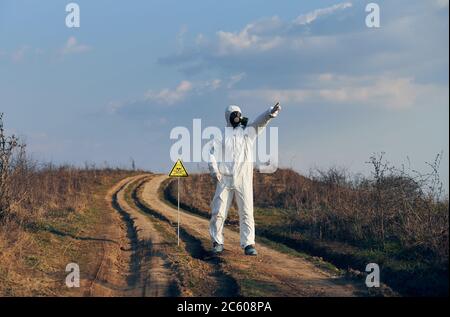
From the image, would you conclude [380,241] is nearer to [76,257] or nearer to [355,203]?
[355,203]

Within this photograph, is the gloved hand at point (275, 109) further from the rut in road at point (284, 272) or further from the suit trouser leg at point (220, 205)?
the rut in road at point (284, 272)

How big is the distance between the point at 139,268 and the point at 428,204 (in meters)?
6.56

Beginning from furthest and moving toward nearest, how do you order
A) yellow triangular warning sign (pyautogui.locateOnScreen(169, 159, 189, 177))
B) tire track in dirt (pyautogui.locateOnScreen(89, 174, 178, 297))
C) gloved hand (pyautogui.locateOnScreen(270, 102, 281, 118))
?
1. yellow triangular warning sign (pyautogui.locateOnScreen(169, 159, 189, 177))
2. gloved hand (pyautogui.locateOnScreen(270, 102, 281, 118))
3. tire track in dirt (pyautogui.locateOnScreen(89, 174, 178, 297))

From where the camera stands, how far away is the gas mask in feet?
46.1

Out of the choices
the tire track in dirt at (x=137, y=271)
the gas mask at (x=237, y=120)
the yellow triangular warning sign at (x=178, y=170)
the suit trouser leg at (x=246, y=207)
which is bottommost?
the tire track in dirt at (x=137, y=271)

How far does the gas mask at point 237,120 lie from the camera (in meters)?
14.1

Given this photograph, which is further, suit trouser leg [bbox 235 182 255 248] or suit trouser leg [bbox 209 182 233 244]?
suit trouser leg [bbox 209 182 233 244]

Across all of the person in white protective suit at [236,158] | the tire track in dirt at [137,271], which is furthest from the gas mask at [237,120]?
the tire track in dirt at [137,271]

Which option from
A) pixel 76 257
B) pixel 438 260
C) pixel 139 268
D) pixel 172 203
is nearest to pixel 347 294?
pixel 438 260

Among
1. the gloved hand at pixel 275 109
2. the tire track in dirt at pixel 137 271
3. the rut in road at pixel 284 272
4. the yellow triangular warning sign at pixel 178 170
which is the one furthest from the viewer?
the yellow triangular warning sign at pixel 178 170

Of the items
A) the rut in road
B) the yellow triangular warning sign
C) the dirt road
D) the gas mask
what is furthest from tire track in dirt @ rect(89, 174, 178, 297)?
the gas mask

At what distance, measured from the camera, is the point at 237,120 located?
14.1 metres

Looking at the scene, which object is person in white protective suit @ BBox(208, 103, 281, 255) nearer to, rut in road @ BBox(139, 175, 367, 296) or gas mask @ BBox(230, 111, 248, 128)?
gas mask @ BBox(230, 111, 248, 128)
